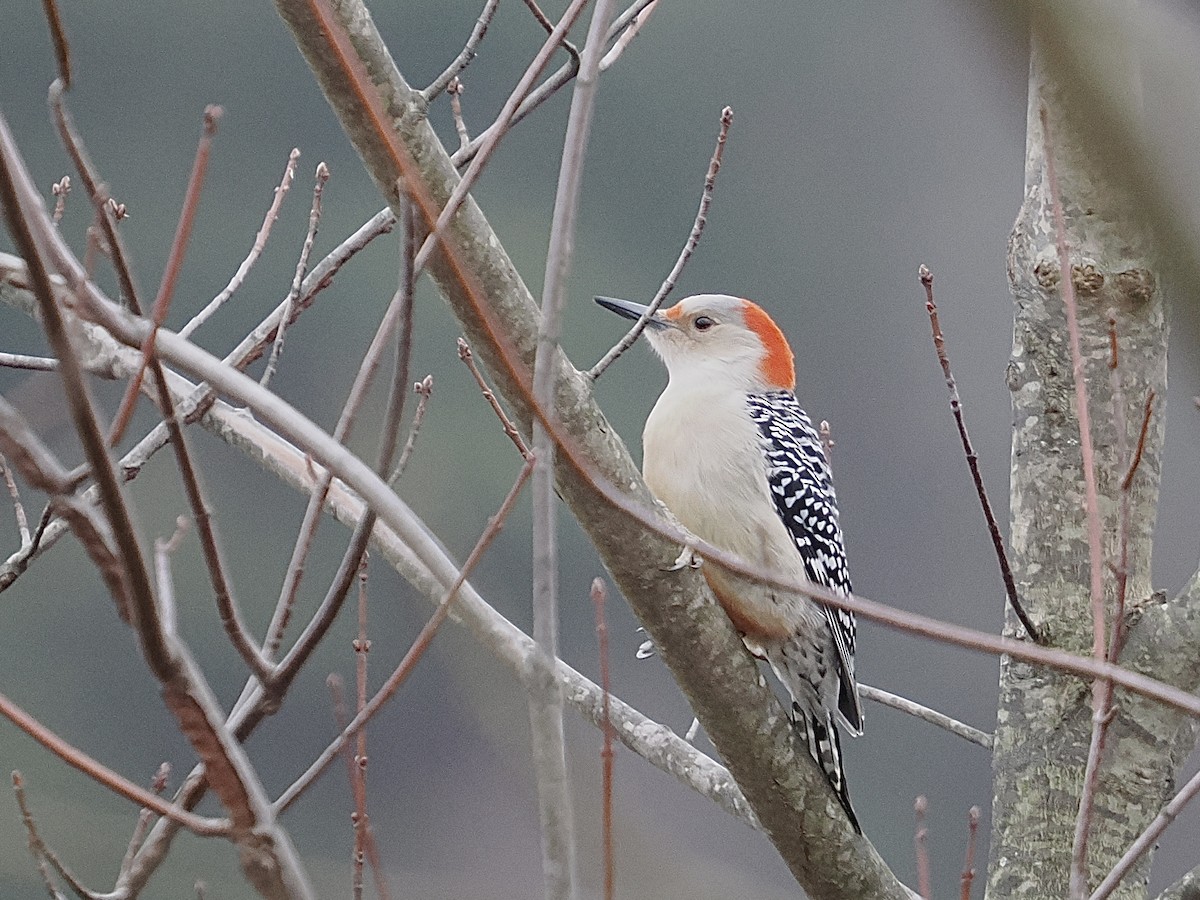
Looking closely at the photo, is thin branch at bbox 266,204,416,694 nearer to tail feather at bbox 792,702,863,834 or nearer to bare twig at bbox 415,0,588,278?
bare twig at bbox 415,0,588,278

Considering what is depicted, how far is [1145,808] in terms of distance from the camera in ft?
6.50

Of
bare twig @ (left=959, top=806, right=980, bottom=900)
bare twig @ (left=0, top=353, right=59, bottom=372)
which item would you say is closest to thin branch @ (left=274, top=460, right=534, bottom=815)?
bare twig @ (left=959, top=806, right=980, bottom=900)

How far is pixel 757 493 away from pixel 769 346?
57cm

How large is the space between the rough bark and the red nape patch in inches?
42.5

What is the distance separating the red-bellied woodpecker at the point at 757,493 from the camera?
8.71ft

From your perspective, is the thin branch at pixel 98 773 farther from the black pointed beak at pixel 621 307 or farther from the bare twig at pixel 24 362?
the black pointed beak at pixel 621 307

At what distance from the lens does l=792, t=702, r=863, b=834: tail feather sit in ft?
6.66

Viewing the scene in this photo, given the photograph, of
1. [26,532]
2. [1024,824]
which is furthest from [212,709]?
[1024,824]

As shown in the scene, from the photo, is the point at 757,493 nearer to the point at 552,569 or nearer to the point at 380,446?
the point at 380,446

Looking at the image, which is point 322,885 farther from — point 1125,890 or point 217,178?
point 217,178

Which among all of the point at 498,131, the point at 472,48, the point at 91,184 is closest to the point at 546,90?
the point at 472,48

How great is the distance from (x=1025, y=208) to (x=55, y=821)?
71.4 inches

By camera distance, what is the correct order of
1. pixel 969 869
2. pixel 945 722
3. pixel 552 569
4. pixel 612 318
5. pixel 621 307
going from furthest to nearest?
pixel 612 318
pixel 621 307
pixel 945 722
pixel 969 869
pixel 552 569

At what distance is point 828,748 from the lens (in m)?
2.45
